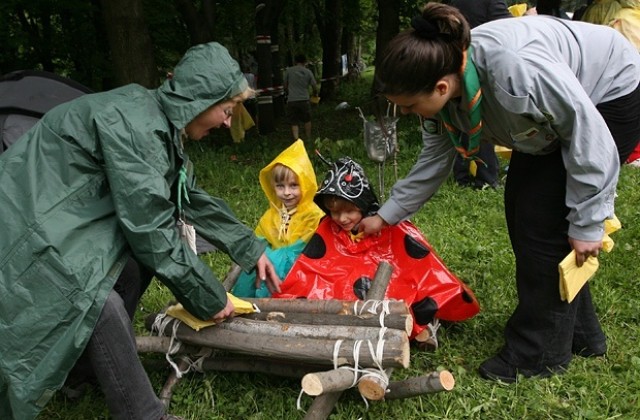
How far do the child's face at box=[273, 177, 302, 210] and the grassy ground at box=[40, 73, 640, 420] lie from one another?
0.79 metres

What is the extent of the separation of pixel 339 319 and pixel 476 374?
0.75 meters

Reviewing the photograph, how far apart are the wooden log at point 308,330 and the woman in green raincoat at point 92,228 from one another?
0.40 m

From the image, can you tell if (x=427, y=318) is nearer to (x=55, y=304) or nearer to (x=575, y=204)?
(x=575, y=204)

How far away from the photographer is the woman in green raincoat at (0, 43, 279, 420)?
6.59 ft

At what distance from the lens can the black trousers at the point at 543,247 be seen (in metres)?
2.29

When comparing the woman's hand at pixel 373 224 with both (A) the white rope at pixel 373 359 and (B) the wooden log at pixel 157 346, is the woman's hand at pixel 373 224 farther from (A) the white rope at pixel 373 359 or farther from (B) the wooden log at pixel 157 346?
(B) the wooden log at pixel 157 346

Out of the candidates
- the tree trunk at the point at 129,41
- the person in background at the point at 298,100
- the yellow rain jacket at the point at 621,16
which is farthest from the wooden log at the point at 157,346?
the person in background at the point at 298,100

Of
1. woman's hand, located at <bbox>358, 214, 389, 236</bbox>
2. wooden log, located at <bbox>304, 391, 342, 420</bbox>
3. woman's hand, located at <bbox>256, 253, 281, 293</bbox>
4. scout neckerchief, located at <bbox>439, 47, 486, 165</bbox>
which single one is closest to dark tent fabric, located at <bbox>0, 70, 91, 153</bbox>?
woman's hand, located at <bbox>256, 253, 281, 293</bbox>

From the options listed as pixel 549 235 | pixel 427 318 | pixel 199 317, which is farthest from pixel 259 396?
pixel 549 235

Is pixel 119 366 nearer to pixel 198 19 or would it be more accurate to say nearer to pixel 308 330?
pixel 308 330

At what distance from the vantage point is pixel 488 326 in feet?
10.5

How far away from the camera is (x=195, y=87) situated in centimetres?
221

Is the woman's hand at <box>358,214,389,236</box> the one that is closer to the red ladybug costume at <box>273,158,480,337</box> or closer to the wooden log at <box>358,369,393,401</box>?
the red ladybug costume at <box>273,158,480,337</box>

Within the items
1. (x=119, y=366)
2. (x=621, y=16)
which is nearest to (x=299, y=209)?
(x=119, y=366)
